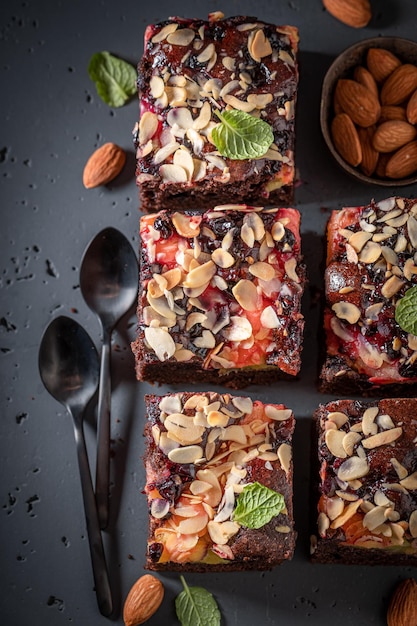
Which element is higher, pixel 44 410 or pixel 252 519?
pixel 44 410

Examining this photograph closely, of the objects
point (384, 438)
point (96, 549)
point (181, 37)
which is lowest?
point (96, 549)

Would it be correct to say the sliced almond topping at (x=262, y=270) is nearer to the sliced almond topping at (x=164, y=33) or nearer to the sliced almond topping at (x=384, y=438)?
the sliced almond topping at (x=384, y=438)

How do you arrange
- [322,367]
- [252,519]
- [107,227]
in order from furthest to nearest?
[107,227]
[322,367]
[252,519]

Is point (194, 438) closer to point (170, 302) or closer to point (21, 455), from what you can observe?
point (170, 302)

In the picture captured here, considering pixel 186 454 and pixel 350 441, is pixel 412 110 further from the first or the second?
pixel 186 454

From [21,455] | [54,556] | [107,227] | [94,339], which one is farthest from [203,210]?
[54,556]

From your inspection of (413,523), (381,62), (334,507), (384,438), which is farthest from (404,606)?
(381,62)

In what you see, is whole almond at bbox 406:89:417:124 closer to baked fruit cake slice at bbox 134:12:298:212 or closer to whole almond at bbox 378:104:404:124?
whole almond at bbox 378:104:404:124
